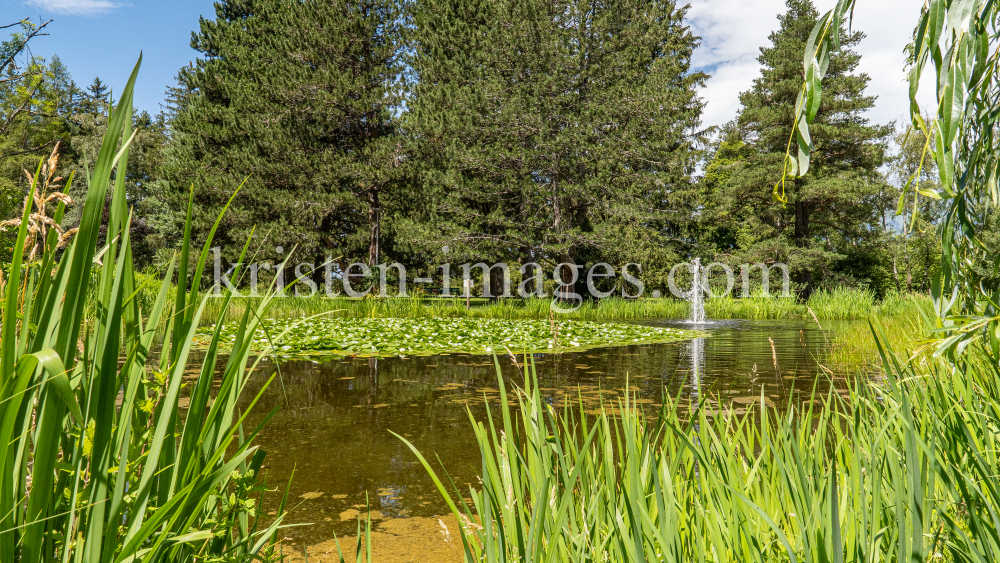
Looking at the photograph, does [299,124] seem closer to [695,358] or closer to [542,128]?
[542,128]

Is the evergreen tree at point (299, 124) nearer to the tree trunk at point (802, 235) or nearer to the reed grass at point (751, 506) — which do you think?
the tree trunk at point (802, 235)

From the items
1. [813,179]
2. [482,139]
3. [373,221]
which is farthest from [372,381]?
[813,179]

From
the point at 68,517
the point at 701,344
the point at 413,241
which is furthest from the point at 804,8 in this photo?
the point at 68,517

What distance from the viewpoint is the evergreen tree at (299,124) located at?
1747 centimetres

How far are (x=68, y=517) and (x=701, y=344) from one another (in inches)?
351

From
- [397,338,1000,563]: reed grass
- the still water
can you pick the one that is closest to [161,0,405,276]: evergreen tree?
the still water

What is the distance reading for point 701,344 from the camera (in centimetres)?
904

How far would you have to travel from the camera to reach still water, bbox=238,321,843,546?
8.73 feet

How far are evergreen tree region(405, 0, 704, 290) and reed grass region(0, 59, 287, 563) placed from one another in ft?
48.3

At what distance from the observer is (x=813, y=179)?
21641mm

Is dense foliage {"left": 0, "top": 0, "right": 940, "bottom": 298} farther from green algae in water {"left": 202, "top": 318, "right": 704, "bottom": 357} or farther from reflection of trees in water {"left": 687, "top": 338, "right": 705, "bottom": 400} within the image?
reflection of trees in water {"left": 687, "top": 338, "right": 705, "bottom": 400}

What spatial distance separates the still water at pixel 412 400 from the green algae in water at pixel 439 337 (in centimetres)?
46

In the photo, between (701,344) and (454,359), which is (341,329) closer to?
(454,359)

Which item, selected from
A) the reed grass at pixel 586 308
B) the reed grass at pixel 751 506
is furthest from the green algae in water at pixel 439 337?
the reed grass at pixel 751 506
